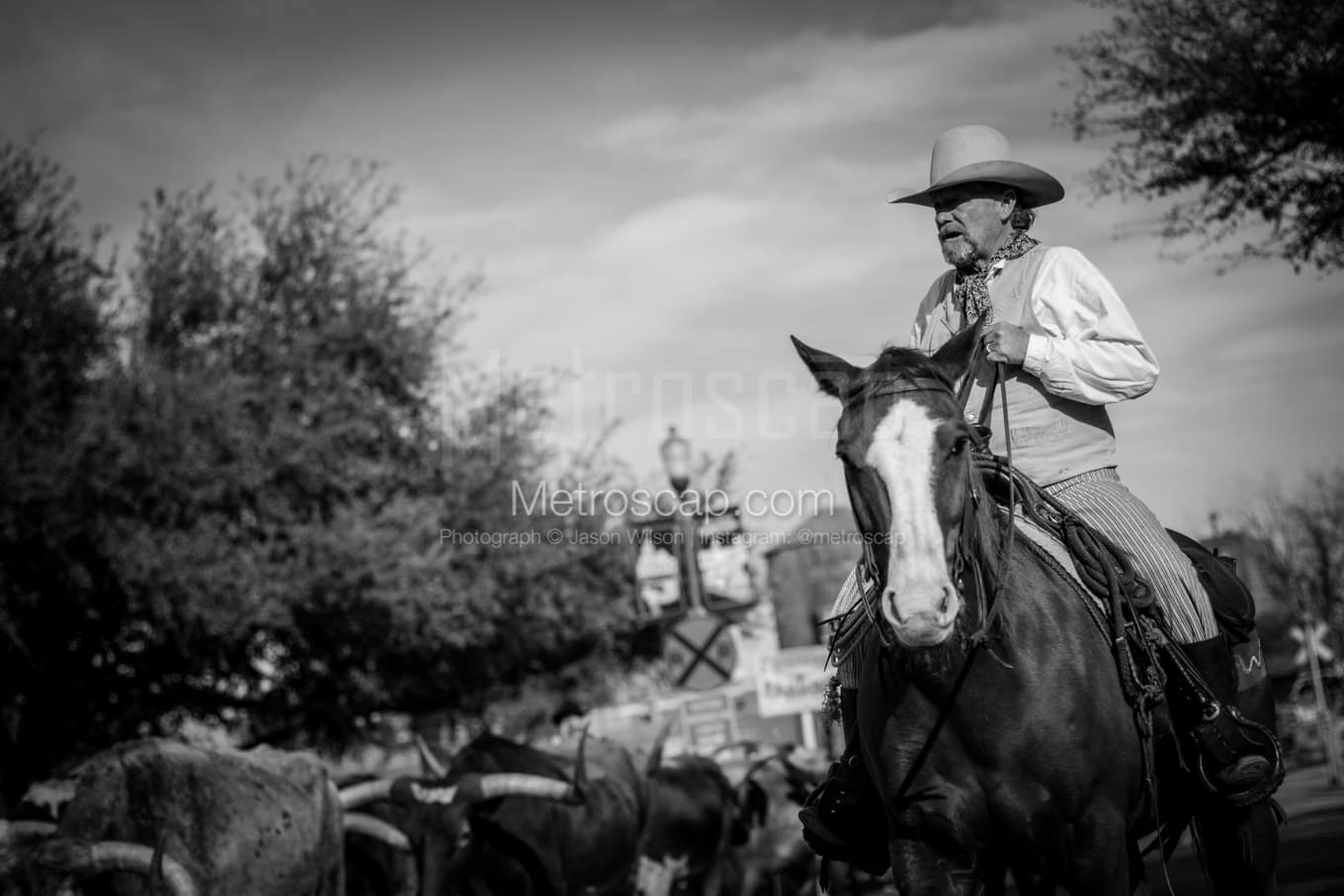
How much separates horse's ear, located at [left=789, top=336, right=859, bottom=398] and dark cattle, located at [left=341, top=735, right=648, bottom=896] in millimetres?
7139

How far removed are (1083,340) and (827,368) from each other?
1291mm

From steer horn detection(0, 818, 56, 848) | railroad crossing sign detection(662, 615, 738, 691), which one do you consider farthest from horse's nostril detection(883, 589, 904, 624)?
railroad crossing sign detection(662, 615, 738, 691)

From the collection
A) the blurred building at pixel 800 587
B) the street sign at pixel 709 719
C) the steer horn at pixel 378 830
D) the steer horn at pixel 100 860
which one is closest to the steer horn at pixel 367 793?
the steer horn at pixel 378 830

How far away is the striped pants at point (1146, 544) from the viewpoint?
4.96m

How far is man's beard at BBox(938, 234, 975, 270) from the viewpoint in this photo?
17.6 ft

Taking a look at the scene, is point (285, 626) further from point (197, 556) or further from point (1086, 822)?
point (1086, 822)

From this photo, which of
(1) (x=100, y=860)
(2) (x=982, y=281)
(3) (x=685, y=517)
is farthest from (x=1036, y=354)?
(3) (x=685, y=517)

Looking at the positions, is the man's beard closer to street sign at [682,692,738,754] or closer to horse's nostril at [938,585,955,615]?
horse's nostril at [938,585,955,615]

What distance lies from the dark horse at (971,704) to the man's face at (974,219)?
127cm

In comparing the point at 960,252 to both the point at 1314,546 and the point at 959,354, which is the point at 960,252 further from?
the point at 1314,546

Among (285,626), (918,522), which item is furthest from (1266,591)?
(918,522)

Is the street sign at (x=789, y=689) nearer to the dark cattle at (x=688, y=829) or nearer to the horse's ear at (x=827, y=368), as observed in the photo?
the dark cattle at (x=688, y=829)

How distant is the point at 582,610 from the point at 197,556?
6337 mm

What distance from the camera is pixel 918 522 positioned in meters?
3.75
